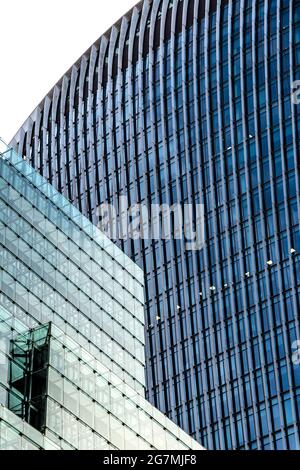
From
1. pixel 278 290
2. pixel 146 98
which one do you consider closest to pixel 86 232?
pixel 278 290

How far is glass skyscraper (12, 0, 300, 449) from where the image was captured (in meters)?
129

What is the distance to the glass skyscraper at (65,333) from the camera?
55.2 m

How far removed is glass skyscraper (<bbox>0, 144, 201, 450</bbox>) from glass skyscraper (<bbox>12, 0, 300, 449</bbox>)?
5027 cm

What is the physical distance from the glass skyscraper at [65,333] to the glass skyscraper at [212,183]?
50274 mm

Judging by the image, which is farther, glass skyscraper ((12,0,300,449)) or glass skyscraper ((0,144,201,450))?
glass skyscraper ((12,0,300,449))

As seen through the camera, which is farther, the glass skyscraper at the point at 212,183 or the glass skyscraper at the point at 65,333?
the glass skyscraper at the point at 212,183

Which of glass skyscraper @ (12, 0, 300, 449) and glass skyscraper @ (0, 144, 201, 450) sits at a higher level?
glass skyscraper @ (12, 0, 300, 449)

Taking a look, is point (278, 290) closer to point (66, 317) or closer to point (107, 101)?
point (107, 101)

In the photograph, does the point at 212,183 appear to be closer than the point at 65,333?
No

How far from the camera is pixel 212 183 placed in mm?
140375

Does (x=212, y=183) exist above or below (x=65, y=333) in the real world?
above

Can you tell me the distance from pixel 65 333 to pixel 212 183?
8187 centimetres

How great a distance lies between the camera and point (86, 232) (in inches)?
2987
